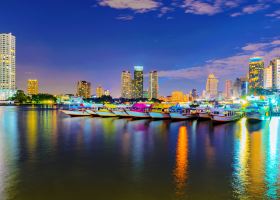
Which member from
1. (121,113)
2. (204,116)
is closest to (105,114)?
(121,113)

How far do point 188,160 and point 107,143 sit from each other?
12.7 metres

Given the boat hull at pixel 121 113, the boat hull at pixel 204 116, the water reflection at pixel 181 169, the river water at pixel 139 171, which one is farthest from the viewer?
the boat hull at pixel 121 113

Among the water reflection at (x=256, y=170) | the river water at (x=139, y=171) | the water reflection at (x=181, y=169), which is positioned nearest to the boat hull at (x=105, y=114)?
the river water at (x=139, y=171)

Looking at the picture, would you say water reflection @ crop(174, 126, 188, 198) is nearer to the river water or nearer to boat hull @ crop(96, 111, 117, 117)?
the river water

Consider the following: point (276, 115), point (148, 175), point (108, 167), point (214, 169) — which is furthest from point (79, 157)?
point (276, 115)

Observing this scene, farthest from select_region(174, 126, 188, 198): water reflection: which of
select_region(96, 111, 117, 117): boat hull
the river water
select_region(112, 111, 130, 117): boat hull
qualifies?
select_region(96, 111, 117, 117): boat hull

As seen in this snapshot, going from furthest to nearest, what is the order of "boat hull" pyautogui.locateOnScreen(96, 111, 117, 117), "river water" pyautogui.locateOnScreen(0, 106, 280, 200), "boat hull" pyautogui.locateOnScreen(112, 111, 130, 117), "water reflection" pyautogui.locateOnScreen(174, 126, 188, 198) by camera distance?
"boat hull" pyautogui.locateOnScreen(96, 111, 117, 117)
"boat hull" pyautogui.locateOnScreen(112, 111, 130, 117)
"water reflection" pyautogui.locateOnScreen(174, 126, 188, 198)
"river water" pyautogui.locateOnScreen(0, 106, 280, 200)

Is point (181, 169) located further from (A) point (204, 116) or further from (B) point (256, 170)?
(A) point (204, 116)

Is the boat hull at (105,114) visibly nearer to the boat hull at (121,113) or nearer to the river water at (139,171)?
the boat hull at (121,113)

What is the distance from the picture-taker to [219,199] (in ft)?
50.3

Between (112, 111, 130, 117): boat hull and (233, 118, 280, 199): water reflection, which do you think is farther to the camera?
(112, 111, 130, 117): boat hull

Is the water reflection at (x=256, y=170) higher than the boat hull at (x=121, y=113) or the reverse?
the reverse

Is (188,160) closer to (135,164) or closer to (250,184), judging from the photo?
(135,164)

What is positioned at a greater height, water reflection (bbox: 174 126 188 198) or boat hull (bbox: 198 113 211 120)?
boat hull (bbox: 198 113 211 120)
